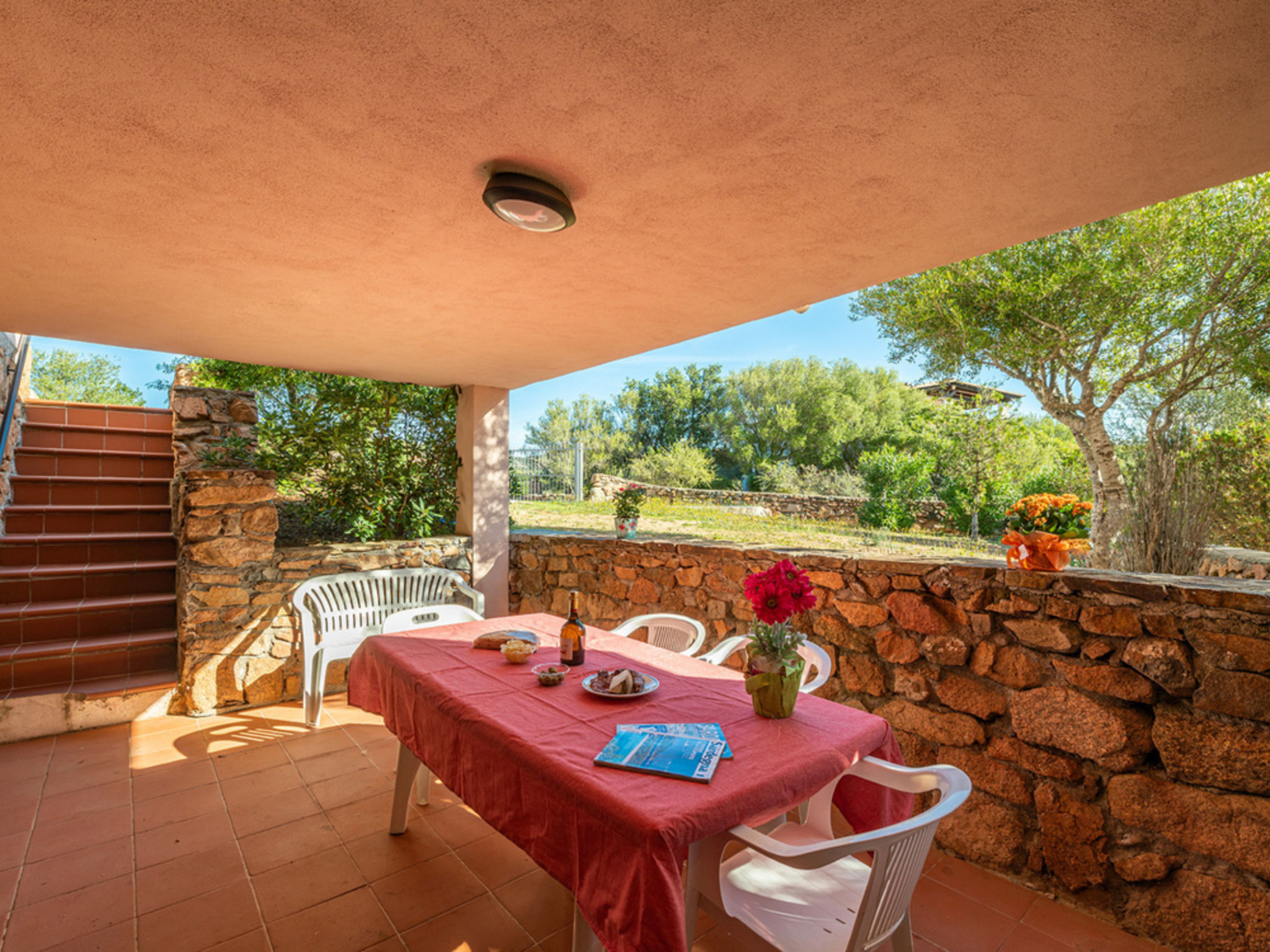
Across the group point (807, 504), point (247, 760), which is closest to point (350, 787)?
point (247, 760)

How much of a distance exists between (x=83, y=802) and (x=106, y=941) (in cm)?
110

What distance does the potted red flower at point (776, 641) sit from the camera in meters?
1.60

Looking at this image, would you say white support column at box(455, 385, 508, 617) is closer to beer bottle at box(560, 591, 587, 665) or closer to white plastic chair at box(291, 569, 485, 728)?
white plastic chair at box(291, 569, 485, 728)

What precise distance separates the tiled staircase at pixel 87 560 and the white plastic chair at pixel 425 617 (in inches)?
71.2

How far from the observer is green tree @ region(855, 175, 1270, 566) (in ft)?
17.6

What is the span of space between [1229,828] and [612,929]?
1.87 metres

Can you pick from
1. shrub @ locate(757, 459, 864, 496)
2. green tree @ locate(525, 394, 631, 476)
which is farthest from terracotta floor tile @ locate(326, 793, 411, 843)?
green tree @ locate(525, 394, 631, 476)

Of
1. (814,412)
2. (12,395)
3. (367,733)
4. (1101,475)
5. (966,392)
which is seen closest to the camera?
(367,733)

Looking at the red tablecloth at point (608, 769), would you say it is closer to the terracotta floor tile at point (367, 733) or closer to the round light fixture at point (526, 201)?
the terracotta floor tile at point (367, 733)

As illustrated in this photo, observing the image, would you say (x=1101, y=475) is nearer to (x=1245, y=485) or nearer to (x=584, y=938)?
(x=1245, y=485)

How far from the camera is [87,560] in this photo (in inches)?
158

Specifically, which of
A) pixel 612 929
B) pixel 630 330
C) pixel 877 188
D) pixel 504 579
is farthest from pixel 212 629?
pixel 877 188

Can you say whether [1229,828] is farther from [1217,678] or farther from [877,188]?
[877,188]

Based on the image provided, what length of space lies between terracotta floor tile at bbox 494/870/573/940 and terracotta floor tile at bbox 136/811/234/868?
1.21 metres
